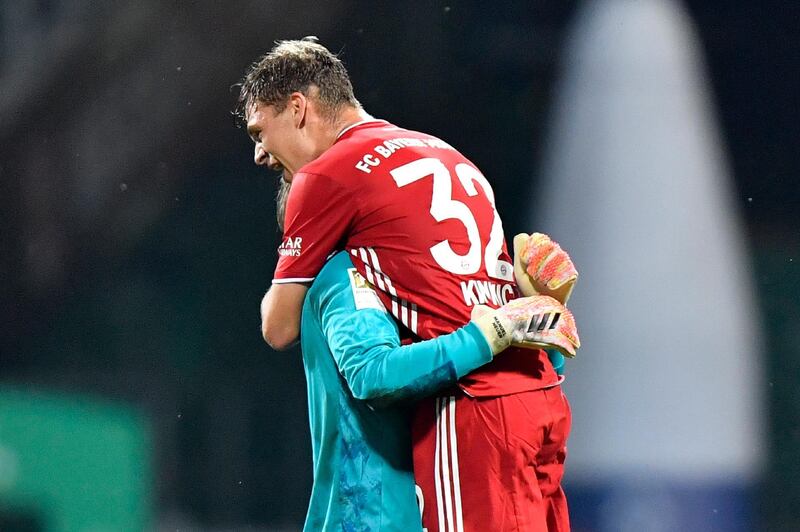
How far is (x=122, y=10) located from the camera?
3.03 meters

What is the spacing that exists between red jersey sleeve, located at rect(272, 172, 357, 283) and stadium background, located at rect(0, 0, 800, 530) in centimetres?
116

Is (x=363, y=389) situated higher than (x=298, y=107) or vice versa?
(x=298, y=107)

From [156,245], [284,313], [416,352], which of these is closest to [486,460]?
[416,352]

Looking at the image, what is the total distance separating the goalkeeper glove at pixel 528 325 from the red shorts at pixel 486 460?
0.31 feet

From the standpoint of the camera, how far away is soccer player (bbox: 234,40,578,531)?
5.51ft

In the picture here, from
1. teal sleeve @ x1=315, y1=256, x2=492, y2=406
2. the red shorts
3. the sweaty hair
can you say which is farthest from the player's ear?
the red shorts

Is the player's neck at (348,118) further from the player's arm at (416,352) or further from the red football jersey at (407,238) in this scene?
the player's arm at (416,352)

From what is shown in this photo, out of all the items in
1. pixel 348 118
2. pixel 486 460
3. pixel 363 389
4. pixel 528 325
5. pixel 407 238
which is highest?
pixel 348 118

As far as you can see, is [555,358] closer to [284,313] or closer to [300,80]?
[284,313]

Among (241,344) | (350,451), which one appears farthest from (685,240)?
(350,451)

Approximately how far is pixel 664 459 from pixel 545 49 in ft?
3.56

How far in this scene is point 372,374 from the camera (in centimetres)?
165

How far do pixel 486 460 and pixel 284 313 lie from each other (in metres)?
0.41

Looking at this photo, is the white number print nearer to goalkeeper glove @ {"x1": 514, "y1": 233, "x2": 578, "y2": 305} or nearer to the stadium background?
goalkeeper glove @ {"x1": 514, "y1": 233, "x2": 578, "y2": 305}
